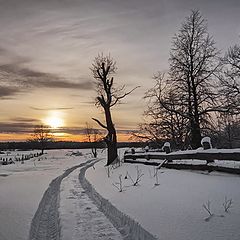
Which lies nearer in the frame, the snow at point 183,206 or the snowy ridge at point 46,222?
the snow at point 183,206

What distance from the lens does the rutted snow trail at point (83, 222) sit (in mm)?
6684

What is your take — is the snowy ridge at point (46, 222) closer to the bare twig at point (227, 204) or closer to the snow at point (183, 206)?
the snow at point (183, 206)

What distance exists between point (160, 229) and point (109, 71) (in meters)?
22.3

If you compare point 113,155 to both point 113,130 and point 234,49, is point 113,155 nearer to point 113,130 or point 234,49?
point 113,130

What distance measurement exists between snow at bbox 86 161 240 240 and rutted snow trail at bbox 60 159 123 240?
0.67 meters

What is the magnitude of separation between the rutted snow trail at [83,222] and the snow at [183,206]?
665 mm

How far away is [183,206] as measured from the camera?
7.47 metres

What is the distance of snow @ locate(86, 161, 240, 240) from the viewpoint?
5812mm

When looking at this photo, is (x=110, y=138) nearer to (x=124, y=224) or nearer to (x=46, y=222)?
(x=46, y=222)

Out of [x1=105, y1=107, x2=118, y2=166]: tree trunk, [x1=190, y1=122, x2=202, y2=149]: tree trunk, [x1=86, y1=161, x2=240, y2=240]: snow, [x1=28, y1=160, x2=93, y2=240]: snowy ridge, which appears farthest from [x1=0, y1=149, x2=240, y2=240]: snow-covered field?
[x1=105, y1=107, x2=118, y2=166]: tree trunk

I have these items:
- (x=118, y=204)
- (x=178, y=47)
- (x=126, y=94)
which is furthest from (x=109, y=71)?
(x=118, y=204)

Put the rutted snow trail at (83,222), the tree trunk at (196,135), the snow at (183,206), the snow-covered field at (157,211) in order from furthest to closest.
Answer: the tree trunk at (196,135) → the rutted snow trail at (83,222) → the snow-covered field at (157,211) → the snow at (183,206)

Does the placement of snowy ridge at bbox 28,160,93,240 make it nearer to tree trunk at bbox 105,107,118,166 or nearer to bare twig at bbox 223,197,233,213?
bare twig at bbox 223,197,233,213

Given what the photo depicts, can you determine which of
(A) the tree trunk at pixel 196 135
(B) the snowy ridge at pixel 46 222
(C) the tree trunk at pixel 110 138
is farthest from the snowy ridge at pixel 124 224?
(C) the tree trunk at pixel 110 138
